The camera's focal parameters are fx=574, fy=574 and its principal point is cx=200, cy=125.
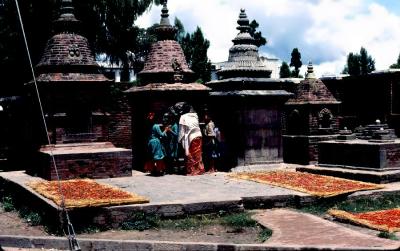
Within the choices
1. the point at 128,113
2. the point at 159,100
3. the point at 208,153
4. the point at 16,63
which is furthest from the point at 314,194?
the point at 16,63

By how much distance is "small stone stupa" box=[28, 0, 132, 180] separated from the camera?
48.0 feet

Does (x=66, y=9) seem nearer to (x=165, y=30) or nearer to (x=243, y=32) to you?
(x=165, y=30)

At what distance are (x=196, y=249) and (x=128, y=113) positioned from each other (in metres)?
11.2

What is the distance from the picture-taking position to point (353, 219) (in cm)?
919

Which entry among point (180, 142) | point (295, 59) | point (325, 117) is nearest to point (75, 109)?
point (180, 142)

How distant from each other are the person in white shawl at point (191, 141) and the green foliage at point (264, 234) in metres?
6.32

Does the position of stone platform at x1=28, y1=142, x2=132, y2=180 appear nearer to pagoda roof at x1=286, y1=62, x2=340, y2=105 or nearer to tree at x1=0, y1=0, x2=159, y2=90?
pagoda roof at x1=286, y1=62, x2=340, y2=105

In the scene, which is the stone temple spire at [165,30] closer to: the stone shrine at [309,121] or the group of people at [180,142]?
the group of people at [180,142]

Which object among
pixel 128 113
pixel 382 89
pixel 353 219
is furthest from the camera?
pixel 382 89

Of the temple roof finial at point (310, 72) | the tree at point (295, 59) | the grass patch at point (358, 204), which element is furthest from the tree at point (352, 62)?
the grass patch at point (358, 204)

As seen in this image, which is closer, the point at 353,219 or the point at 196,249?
the point at 196,249

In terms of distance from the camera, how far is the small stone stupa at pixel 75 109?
1462 cm

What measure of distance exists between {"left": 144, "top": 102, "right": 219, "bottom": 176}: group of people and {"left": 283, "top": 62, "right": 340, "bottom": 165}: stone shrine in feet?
13.3

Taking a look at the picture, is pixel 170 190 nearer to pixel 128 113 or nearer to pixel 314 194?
pixel 314 194
